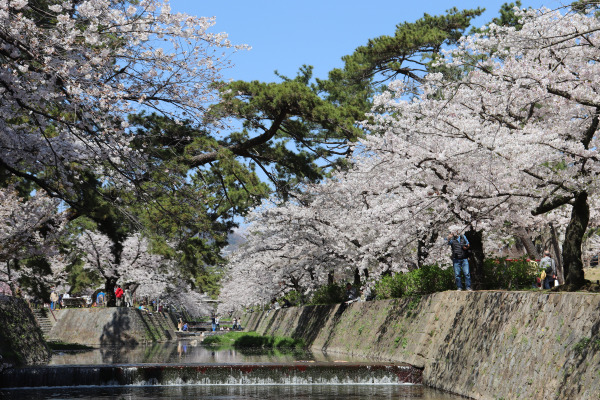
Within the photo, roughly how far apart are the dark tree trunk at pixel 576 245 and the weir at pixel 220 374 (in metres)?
4.96

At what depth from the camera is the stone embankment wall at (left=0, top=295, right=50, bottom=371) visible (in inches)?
603

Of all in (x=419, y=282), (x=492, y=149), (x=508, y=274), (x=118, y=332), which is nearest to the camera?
(x=492, y=149)

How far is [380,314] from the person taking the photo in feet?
68.9

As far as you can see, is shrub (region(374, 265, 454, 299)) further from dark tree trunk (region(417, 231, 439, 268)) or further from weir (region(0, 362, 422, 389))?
weir (region(0, 362, 422, 389))

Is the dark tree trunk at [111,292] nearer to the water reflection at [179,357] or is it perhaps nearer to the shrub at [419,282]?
the water reflection at [179,357]

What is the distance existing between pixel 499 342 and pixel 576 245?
2.21 m

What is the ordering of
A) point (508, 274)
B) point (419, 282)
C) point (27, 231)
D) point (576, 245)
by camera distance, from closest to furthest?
point (576, 245), point (508, 274), point (27, 231), point (419, 282)

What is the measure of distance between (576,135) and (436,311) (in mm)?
5850

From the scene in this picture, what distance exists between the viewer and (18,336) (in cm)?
1658

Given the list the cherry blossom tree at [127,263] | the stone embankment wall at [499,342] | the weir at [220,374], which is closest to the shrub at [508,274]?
the stone embankment wall at [499,342]

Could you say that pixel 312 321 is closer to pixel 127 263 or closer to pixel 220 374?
pixel 127 263

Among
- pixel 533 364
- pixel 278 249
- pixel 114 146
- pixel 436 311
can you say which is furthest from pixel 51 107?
pixel 278 249

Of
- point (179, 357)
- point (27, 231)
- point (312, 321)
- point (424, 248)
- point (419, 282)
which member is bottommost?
point (179, 357)

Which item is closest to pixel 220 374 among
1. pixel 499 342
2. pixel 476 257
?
pixel 499 342
